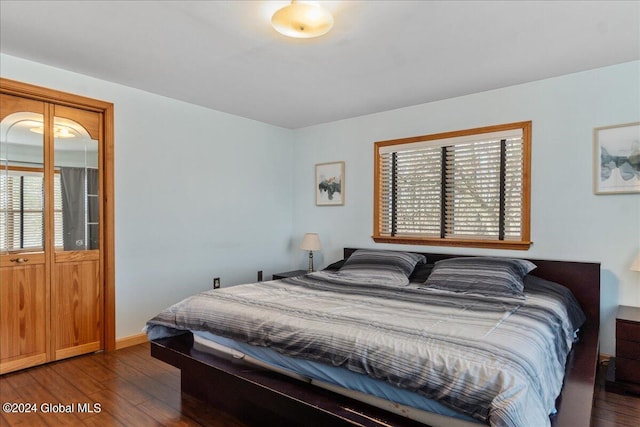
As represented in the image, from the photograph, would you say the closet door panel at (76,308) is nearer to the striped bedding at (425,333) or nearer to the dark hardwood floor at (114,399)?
the dark hardwood floor at (114,399)

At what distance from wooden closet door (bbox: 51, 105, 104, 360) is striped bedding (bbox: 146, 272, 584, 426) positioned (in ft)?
3.60

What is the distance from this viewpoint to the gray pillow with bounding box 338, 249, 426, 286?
3.37 meters

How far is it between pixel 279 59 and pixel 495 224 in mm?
Result: 2402

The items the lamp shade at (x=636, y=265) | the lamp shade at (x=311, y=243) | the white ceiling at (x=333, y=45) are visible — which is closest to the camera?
the white ceiling at (x=333, y=45)

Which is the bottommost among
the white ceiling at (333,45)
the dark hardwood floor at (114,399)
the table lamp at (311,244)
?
the dark hardwood floor at (114,399)

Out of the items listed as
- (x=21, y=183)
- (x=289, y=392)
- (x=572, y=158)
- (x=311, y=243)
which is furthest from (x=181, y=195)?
(x=572, y=158)

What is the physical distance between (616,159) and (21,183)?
4.63 m

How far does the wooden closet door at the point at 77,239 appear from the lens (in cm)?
308

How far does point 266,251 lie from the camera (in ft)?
15.5

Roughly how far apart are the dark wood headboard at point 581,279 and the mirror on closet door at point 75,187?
391 cm

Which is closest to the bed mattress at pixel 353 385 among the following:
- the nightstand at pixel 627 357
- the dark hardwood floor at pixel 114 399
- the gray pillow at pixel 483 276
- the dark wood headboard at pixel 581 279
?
the dark hardwood floor at pixel 114 399

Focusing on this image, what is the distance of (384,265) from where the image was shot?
350 cm

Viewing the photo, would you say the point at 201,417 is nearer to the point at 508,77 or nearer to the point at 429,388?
the point at 429,388

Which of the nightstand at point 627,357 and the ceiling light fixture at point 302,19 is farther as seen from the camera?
the nightstand at point 627,357
